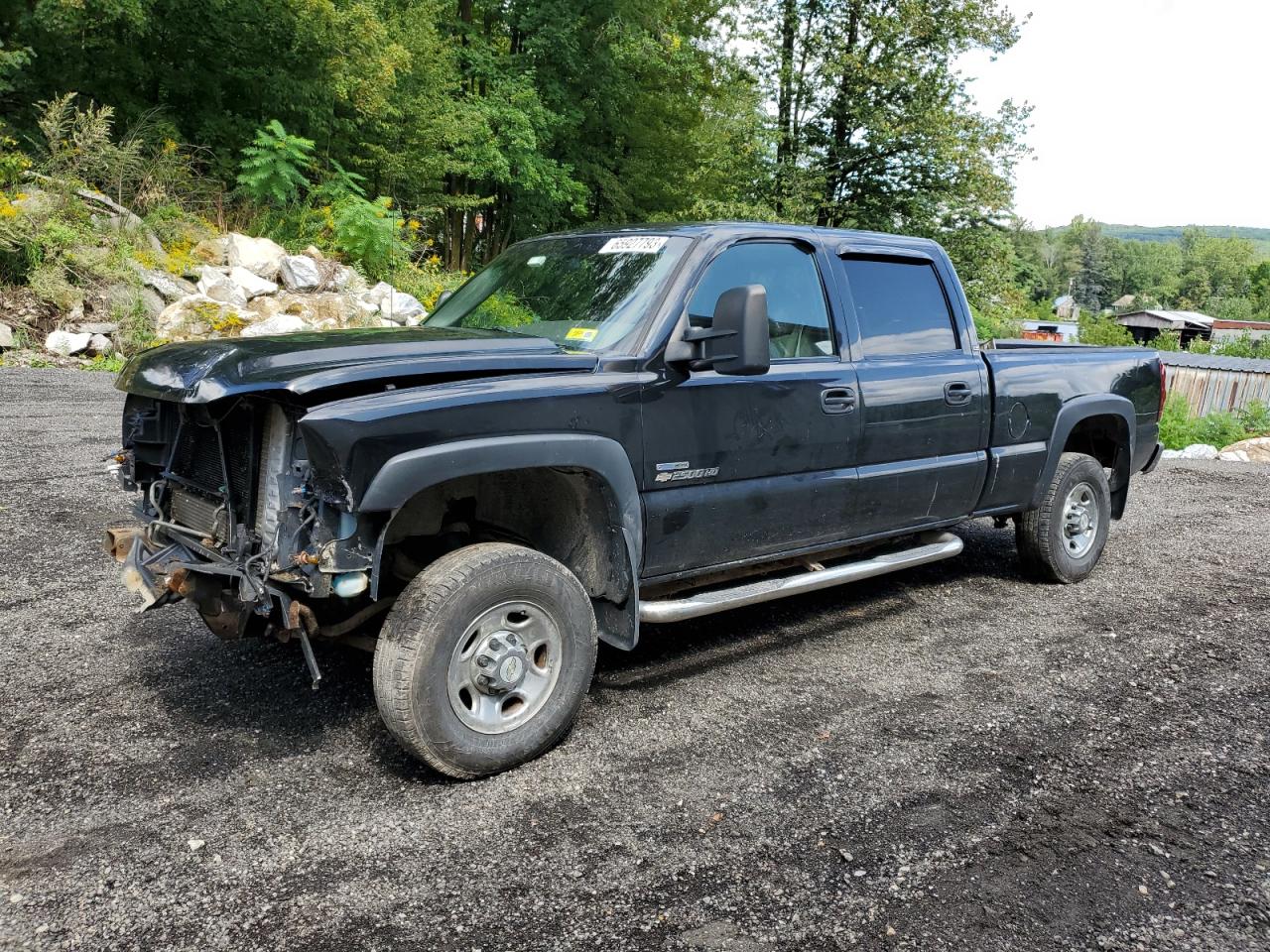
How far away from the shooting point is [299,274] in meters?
15.0

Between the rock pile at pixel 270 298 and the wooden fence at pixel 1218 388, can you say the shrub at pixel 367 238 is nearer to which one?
the rock pile at pixel 270 298

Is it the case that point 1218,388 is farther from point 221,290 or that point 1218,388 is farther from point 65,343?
point 65,343

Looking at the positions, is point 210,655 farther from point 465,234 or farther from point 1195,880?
point 465,234

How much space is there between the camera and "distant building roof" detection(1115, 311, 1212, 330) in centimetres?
7131

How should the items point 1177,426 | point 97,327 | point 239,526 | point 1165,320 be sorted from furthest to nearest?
point 1165,320 → point 1177,426 → point 97,327 → point 239,526

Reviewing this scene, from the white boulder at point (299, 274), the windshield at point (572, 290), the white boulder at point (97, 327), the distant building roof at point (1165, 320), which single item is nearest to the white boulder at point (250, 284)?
the white boulder at point (299, 274)

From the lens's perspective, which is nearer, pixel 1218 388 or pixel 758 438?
pixel 758 438

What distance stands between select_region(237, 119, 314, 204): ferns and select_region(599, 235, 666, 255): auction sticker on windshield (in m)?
15.2

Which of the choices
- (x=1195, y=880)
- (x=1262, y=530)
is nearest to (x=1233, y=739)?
(x=1195, y=880)

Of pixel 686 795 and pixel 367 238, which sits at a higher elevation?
pixel 367 238

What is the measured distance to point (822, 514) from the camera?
4.48 meters

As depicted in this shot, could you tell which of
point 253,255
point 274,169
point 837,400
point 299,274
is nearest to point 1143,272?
point 274,169

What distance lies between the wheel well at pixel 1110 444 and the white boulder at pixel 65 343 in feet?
40.9

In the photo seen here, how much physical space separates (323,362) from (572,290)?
4.55 ft
